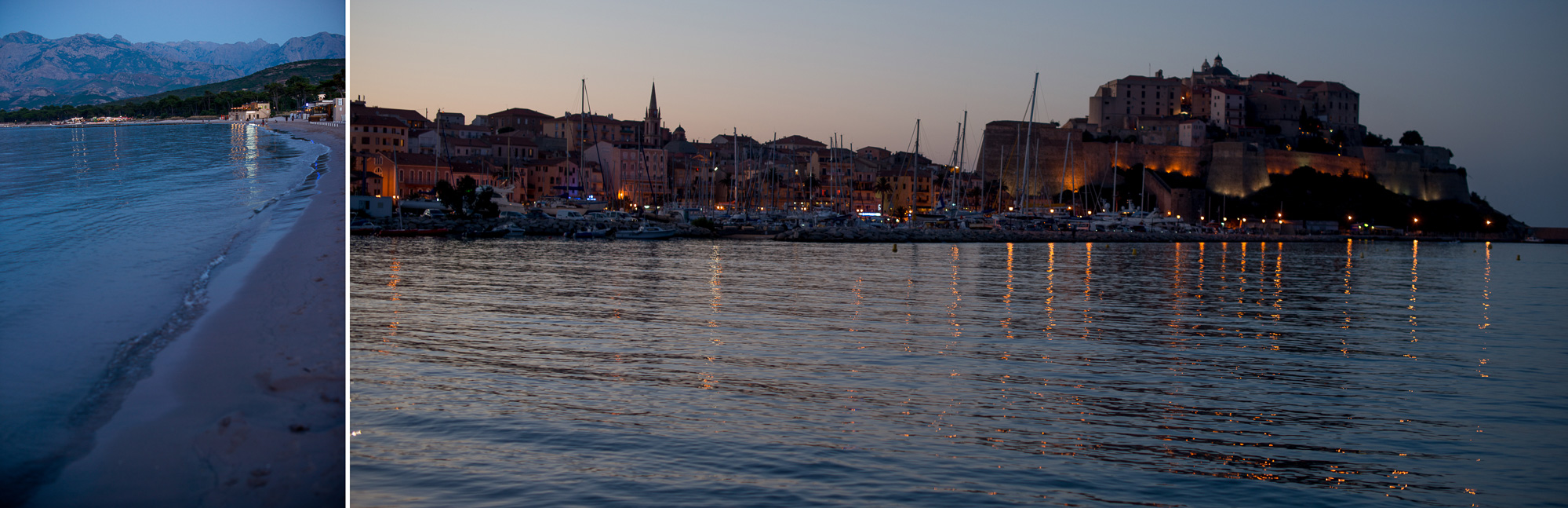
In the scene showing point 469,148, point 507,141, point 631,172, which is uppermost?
point 507,141

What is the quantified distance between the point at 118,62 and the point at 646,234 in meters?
31.6

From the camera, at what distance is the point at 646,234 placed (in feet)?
117

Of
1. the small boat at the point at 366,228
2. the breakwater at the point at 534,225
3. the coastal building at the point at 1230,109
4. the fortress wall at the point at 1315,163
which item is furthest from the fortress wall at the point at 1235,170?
the small boat at the point at 366,228

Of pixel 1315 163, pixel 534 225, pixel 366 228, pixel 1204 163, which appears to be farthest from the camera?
pixel 1315 163

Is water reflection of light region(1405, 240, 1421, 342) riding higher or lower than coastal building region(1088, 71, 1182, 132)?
lower

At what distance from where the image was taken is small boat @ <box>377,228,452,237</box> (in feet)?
105

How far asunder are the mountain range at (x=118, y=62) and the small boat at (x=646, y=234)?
30713 mm

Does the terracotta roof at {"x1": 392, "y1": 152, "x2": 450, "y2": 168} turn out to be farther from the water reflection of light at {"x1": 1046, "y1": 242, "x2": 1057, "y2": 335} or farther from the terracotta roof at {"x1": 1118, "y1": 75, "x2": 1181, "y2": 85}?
the terracotta roof at {"x1": 1118, "y1": 75, "x2": 1181, "y2": 85}

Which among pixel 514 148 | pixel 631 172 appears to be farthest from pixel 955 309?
pixel 631 172

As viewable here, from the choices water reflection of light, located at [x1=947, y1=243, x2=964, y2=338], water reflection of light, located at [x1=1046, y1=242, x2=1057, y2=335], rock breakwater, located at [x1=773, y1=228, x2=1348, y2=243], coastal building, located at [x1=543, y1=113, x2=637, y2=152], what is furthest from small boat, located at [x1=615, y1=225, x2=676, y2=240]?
coastal building, located at [x1=543, y1=113, x2=637, y2=152]

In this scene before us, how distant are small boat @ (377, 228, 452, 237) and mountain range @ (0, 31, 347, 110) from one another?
28.9 meters

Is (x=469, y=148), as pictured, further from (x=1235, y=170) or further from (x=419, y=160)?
(x=1235, y=170)

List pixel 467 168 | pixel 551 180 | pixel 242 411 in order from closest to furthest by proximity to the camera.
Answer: pixel 242 411 → pixel 467 168 → pixel 551 180

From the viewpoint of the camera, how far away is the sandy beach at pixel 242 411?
8.41 feet
